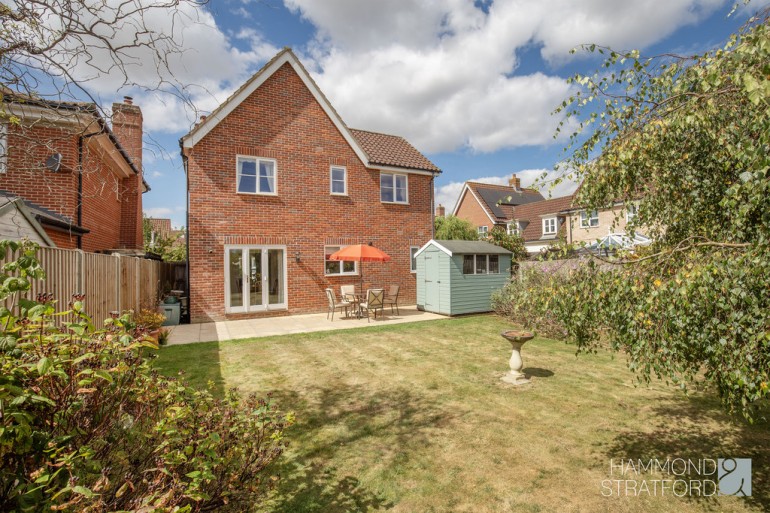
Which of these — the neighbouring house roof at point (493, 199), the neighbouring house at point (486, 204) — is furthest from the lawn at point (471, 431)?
the neighbouring house roof at point (493, 199)

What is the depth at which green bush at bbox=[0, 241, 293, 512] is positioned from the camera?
1649mm

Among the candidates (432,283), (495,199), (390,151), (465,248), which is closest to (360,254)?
(432,283)

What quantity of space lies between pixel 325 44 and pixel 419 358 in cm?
635

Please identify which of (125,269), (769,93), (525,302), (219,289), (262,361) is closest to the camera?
(769,93)

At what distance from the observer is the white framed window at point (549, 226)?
31.9 metres

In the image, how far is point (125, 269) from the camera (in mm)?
8844

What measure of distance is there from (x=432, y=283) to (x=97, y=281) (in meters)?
10.8

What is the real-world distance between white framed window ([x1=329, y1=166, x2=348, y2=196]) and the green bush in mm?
13420

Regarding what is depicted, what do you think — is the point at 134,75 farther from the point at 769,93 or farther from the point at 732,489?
the point at 732,489

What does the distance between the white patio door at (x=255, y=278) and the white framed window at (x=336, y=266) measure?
1.75m

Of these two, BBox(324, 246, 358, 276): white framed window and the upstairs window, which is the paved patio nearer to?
BBox(324, 246, 358, 276): white framed window

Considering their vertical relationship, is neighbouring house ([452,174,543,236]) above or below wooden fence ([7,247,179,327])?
above

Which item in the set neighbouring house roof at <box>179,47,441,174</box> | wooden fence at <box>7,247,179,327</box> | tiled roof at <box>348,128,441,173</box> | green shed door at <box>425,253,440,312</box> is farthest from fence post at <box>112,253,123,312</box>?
tiled roof at <box>348,128,441,173</box>

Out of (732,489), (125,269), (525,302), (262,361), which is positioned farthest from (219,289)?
(732,489)
